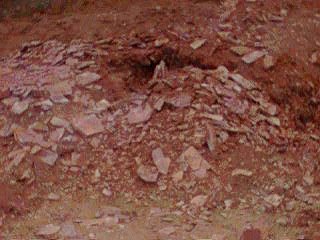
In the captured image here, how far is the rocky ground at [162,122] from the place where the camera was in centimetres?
415

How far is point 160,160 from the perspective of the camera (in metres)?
4.41

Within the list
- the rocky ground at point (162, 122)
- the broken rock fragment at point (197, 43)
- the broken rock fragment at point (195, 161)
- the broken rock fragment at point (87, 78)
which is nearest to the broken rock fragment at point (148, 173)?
the rocky ground at point (162, 122)

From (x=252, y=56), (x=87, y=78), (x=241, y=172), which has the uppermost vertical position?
(x=87, y=78)

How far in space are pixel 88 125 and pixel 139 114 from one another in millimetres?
284

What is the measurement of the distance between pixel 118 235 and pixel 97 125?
2.77 feet

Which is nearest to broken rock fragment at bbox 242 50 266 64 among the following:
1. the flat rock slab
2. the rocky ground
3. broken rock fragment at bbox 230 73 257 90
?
the rocky ground

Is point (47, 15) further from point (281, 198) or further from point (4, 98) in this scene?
point (281, 198)

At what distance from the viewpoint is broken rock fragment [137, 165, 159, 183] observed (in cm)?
433

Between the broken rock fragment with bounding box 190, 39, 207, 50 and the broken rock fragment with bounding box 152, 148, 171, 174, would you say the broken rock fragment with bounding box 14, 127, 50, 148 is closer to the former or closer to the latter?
the broken rock fragment with bounding box 152, 148, 171, 174

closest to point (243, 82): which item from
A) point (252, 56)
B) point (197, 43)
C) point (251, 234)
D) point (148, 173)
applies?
point (252, 56)

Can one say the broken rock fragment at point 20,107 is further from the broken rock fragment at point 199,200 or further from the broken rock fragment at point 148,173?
the broken rock fragment at point 199,200

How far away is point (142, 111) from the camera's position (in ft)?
15.3

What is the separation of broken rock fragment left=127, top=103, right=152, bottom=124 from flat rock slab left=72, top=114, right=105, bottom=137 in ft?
0.55

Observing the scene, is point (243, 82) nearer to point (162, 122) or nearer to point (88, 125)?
point (162, 122)
